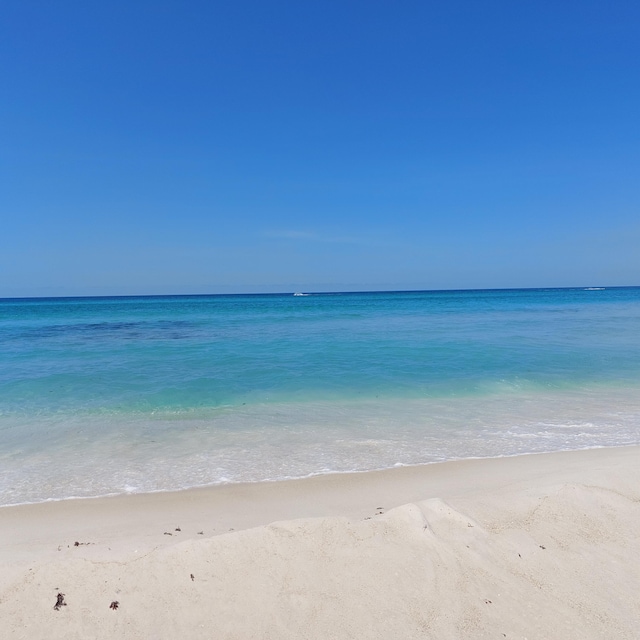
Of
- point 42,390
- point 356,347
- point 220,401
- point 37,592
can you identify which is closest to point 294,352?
point 356,347

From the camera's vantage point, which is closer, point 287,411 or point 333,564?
point 333,564

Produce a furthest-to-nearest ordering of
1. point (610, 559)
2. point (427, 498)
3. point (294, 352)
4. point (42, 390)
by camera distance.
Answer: point (294, 352), point (42, 390), point (427, 498), point (610, 559)

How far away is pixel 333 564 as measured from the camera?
10.4 ft

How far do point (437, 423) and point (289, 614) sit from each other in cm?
484

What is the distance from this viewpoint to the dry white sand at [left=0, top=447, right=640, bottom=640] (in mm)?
2699

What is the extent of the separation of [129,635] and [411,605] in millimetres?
1891

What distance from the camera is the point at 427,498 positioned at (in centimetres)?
440

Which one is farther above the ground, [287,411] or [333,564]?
[333,564]

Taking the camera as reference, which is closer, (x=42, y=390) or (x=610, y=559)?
(x=610, y=559)

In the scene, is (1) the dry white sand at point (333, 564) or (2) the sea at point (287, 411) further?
(2) the sea at point (287, 411)

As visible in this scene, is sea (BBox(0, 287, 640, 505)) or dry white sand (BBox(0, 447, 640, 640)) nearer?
dry white sand (BBox(0, 447, 640, 640))

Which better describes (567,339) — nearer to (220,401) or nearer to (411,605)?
(220,401)

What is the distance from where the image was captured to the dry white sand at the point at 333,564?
106 inches

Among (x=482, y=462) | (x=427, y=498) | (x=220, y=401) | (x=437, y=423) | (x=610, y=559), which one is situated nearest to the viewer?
(x=610, y=559)
